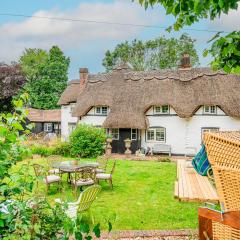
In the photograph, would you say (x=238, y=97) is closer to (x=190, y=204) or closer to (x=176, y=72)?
(x=176, y=72)

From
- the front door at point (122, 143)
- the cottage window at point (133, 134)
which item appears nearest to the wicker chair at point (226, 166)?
the front door at point (122, 143)

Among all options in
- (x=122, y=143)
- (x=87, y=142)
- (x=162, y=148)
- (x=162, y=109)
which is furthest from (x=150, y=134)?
(x=87, y=142)

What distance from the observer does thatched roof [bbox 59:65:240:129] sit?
1027 inches

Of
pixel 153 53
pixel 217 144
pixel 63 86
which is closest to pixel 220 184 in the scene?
pixel 217 144

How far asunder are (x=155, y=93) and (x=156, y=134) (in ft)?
11.3

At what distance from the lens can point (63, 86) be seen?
179 ft

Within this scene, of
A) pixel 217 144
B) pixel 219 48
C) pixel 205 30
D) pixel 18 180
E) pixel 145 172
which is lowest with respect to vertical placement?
pixel 145 172

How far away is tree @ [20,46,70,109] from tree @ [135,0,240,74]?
4626 cm

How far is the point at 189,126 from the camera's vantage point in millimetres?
26547

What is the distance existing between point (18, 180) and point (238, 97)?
25.6 m

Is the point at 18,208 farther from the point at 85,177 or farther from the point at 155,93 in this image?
the point at 155,93

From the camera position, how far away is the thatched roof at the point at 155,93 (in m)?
26.1

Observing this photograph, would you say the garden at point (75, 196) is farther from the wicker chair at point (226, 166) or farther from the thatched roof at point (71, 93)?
the thatched roof at point (71, 93)

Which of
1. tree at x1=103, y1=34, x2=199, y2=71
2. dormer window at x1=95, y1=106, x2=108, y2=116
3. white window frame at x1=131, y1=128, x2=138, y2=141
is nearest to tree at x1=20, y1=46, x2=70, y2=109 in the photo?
tree at x1=103, y1=34, x2=199, y2=71
